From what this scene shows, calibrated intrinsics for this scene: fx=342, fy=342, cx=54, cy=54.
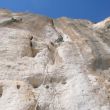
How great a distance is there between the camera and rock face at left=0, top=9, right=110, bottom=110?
51.2ft

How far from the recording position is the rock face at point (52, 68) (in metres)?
15.6

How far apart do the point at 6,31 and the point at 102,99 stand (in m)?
8.15

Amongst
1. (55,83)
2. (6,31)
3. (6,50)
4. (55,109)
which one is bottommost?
(55,109)

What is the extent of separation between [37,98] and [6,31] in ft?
21.9

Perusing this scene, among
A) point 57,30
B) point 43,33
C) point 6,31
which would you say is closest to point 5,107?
point 6,31

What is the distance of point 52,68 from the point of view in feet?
58.7

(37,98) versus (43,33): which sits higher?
(43,33)

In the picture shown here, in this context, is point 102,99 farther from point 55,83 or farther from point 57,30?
point 57,30

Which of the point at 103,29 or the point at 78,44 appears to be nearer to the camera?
the point at 78,44

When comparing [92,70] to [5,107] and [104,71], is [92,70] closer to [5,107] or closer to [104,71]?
[104,71]

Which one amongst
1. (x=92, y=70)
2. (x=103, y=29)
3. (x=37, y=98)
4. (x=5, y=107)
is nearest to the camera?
(x=5, y=107)

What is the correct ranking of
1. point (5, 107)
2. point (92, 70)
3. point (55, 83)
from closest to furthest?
1. point (5, 107)
2. point (55, 83)
3. point (92, 70)

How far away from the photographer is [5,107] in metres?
14.8

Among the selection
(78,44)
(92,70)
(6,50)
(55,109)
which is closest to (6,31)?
(6,50)
